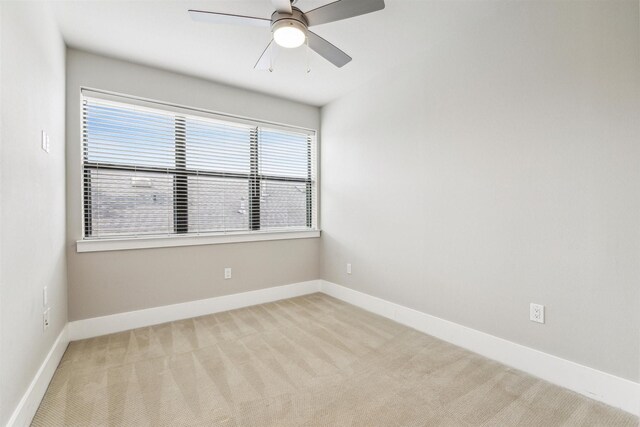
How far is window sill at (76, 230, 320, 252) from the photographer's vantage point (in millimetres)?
2686

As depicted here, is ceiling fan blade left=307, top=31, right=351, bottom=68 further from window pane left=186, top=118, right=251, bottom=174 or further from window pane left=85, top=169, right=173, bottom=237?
window pane left=85, top=169, right=173, bottom=237

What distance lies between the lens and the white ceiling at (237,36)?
6.89 feet

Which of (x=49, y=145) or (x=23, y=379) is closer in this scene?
(x=23, y=379)

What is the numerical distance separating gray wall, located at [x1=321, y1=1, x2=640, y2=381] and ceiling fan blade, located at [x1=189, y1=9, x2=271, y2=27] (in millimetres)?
1544

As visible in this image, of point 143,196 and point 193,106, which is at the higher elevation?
point 193,106

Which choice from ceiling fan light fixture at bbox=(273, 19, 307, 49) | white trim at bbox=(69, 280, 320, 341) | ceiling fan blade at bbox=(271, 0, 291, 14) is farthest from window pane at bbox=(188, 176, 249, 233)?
ceiling fan blade at bbox=(271, 0, 291, 14)

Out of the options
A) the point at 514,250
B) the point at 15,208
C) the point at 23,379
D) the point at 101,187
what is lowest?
the point at 23,379

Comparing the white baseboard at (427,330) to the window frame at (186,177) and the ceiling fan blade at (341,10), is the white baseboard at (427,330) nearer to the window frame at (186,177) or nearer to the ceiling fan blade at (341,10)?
the window frame at (186,177)

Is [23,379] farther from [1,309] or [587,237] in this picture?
[587,237]

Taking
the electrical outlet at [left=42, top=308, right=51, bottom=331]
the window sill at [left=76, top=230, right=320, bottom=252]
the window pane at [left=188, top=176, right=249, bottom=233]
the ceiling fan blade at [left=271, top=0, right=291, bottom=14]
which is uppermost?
the ceiling fan blade at [left=271, top=0, right=291, bottom=14]

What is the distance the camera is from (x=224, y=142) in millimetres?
3428

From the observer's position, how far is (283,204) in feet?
12.8

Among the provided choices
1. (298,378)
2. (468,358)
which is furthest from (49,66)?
(468,358)

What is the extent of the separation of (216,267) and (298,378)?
1.73m
